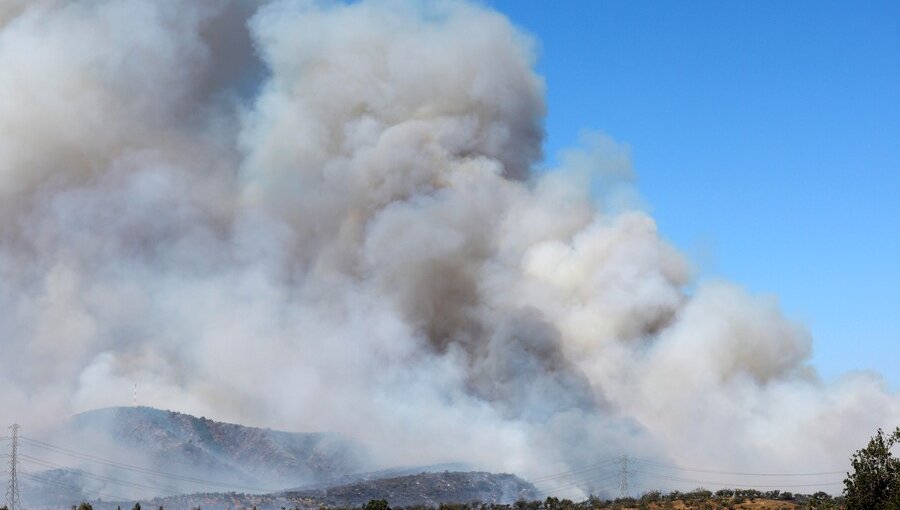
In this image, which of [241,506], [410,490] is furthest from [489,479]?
[241,506]

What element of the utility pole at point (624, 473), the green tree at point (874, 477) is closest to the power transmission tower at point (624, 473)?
the utility pole at point (624, 473)

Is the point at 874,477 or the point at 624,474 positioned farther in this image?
the point at 624,474

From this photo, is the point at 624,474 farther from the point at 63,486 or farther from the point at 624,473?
the point at 63,486

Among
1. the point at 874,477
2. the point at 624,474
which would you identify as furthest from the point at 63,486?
the point at 874,477

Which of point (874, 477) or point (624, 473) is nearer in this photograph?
point (874, 477)

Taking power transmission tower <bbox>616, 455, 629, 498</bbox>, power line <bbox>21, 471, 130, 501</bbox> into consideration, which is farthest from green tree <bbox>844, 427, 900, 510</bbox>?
power line <bbox>21, 471, 130, 501</bbox>

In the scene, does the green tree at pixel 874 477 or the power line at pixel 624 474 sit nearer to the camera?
the green tree at pixel 874 477

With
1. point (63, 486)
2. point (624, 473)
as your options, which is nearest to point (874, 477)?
point (624, 473)

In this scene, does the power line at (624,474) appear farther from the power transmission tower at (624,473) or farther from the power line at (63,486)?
the power line at (63,486)

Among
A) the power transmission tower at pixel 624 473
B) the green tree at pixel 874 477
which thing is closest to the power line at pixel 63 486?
the power transmission tower at pixel 624 473

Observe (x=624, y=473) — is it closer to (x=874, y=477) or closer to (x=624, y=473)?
(x=624, y=473)

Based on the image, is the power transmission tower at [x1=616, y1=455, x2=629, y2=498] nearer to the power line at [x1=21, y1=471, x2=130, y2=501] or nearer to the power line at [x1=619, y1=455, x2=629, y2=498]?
the power line at [x1=619, y1=455, x2=629, y2=498]

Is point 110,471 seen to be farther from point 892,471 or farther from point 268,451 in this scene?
point 892,471

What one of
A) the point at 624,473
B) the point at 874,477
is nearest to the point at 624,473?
the point at 624,473
